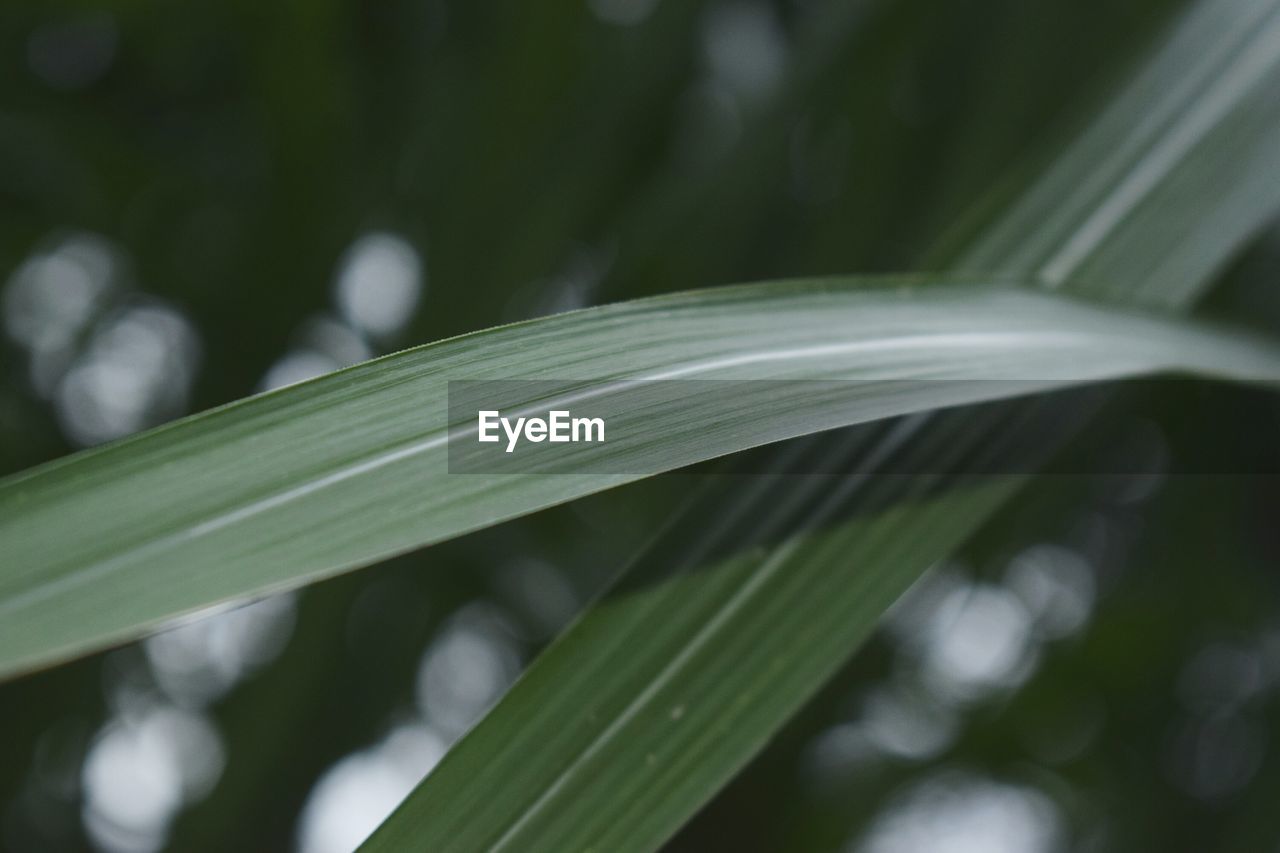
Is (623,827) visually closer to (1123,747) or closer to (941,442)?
(941,442)

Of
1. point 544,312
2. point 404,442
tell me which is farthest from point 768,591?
point 544,312

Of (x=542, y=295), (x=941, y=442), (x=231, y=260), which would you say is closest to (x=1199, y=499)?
(x=542, y=295)

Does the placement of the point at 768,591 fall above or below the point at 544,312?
below

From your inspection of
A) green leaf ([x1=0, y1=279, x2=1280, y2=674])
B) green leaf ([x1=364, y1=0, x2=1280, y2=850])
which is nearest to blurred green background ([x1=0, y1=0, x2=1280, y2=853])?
green leaf ([x1=364, y1=0, x2=1280, y2=850])

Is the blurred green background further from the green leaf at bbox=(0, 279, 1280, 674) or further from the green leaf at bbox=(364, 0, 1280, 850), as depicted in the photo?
the green leaf at bbox=(0, 279, 1280, 674)

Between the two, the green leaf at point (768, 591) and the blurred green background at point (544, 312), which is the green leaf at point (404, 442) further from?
the blurred green background at point (544, 312)

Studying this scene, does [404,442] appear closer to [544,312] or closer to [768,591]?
[768,591]
